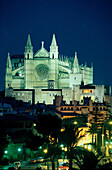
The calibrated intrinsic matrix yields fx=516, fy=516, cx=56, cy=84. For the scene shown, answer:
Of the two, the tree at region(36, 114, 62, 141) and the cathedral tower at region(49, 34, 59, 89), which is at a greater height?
the cathedral tower at region(49, 34, 59, 89)

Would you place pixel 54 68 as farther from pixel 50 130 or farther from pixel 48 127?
pixel 50 130

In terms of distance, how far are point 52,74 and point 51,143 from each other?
68510 mm

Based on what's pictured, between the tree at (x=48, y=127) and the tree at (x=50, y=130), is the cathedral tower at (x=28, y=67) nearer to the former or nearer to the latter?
the tree at (x=50, y=130)

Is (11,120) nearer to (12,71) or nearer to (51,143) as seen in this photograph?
(51,143)

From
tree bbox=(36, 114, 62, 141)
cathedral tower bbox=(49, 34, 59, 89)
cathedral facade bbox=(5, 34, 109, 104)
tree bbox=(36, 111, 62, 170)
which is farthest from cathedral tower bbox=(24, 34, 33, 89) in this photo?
tree bbox=(36, 114, 62, 141)

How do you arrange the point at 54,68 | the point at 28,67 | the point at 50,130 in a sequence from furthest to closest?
the point at 28,67 → the point at 54,68 → the point at 50,130

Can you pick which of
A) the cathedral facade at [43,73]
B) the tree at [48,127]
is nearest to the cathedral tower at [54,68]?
the cathedral facade at [43,73]

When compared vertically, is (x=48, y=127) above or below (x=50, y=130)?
above

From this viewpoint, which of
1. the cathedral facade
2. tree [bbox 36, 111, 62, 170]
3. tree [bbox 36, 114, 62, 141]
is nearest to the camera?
tree [bbox 36, 111, 62, 170]

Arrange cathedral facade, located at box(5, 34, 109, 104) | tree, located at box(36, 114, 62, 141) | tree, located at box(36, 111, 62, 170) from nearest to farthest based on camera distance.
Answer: tree, located at box(36, 111, 62, 170) < tree, located at box(36, 114, 62, 141) < cathedral facade, located at box(5, 34, 109, 104)

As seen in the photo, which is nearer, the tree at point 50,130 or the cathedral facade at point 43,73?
the tree at point 50,130

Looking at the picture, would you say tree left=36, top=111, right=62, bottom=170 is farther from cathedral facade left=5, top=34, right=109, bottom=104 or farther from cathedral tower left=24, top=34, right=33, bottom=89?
cathedral tower left=24, top=34, right=33, bottom=89

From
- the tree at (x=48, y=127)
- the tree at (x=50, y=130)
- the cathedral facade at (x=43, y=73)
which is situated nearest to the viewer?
the tree at (x=50, y=130)

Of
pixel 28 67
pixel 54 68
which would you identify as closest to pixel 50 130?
pixel 54 68
